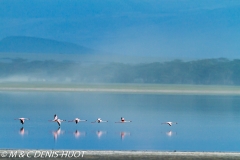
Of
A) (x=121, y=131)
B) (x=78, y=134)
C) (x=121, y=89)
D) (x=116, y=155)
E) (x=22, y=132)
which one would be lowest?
(x=121, y=89)

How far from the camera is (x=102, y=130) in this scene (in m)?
24.8

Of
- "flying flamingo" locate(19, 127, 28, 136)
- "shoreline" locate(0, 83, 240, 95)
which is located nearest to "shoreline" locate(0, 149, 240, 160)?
"flying flamingo" locate(19, 127, 28, 136)

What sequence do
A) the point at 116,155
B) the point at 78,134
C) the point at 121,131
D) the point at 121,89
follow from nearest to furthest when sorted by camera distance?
the point at 116,155, the point at 78,134, the point at 121,131, the point at 121,89

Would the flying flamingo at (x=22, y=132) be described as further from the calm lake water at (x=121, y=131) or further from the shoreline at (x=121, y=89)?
the shoreline at (x=121, y=89)

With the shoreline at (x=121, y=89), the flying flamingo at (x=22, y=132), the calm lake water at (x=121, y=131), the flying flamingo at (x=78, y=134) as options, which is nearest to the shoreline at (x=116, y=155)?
the calm lake water at (x=121, y=131)

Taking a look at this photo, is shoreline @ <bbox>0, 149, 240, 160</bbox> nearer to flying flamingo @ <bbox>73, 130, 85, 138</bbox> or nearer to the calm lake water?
the calm lake water

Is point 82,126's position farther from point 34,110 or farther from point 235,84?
point 235,84

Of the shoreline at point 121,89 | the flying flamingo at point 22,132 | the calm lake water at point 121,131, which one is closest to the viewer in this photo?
the calm lake water at point 121,131

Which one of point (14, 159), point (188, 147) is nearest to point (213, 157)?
point (188, 147)

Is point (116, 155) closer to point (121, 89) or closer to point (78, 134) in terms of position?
point (78, 134)

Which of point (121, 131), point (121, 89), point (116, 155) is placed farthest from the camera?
point (121, 89)

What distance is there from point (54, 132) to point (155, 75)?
278 ft

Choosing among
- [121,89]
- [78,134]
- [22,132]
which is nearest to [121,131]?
[78,134]

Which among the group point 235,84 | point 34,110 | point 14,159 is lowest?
point 235,84
